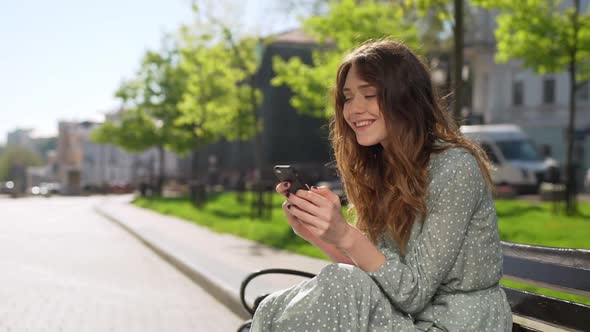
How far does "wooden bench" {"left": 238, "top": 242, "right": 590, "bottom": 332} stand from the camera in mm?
3211

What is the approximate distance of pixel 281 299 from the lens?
2834 millimetres

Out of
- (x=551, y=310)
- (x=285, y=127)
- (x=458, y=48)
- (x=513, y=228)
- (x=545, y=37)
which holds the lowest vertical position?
(x=513, y=228)

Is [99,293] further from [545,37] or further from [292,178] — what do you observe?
[545,37]

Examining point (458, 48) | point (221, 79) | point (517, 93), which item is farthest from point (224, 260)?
point (517, 93)

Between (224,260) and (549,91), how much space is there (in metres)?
36.1

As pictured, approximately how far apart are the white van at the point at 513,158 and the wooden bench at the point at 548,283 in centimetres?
2751

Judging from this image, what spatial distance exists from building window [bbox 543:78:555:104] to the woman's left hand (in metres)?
43.2

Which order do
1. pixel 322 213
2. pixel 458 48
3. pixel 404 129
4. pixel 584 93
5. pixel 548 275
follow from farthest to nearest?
pixel 584 93, pixel 458 48, pixel 548 275, pixel 404 129, pixel 322 213

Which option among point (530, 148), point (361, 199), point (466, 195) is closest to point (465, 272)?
point (466, 195)

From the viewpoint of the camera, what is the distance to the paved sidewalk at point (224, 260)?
27.0 ft

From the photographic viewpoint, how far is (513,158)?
32.2 m

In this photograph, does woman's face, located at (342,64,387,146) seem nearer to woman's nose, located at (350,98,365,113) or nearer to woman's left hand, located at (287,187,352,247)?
woman's nose, located at (350,98,365,113)

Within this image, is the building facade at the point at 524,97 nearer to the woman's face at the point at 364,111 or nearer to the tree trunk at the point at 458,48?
the tree trunk at the point at 458,48

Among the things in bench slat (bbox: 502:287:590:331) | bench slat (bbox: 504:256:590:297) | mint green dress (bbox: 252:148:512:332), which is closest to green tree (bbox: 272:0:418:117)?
bench slat (bbox: 504:256:590:297)
